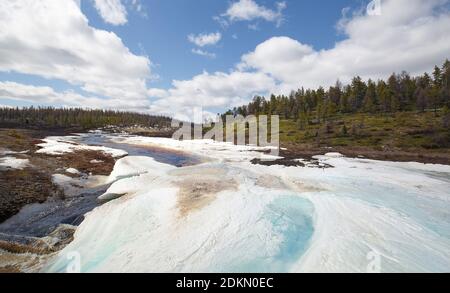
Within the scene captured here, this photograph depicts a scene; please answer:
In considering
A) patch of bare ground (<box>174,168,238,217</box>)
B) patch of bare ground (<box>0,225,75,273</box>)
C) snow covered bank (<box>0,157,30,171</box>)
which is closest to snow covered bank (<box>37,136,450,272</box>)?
patch of bare ground (<box>174,168,238,217</box>)

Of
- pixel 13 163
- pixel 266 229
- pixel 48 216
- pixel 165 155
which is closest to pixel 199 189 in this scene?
pixel 266 229

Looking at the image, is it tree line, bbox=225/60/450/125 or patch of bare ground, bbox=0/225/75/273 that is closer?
patch of bare ground, bbox=0/225/75/273

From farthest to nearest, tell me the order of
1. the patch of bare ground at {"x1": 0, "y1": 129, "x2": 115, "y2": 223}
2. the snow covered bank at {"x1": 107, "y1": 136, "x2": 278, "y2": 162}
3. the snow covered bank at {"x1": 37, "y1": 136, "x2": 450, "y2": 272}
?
1. the snow covered bank at {"x1": 107, "y1": 136, "x2": 278, "y2": 162}
2. the patch of bare ground at {"x1": 0, "y1": 129, "x2": 115, "y2": 223}
3. the snow covered bank at {"x1": 37, "y1": 136, "x2": 450, "y2": 272}

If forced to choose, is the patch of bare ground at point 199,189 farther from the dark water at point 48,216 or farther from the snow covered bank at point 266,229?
the dark water at point 48,216

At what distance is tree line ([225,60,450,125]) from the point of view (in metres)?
109

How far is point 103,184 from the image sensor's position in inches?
1163

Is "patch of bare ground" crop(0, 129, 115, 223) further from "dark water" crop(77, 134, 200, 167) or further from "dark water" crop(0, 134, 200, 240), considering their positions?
"dark water" crop(77, 134, 200, 167)

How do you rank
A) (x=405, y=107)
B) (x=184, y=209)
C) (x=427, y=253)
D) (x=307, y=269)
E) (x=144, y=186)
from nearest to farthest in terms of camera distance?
(x=307, y=269), (x=427, y=253), (x=184, y=209), (x=144, y=186), (x=405, y=107)

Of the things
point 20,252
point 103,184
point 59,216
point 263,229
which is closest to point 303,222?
point 263,229

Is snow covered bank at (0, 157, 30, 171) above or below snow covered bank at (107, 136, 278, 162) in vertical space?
above

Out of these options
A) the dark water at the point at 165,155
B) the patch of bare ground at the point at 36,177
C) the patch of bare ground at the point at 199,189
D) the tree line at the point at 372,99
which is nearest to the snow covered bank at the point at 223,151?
the dark water at the point at 165,155

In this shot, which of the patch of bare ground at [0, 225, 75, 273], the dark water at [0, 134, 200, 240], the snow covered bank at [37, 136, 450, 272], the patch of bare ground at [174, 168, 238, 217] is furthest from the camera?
the patch of bare ground at [174, 168, 238, 217]

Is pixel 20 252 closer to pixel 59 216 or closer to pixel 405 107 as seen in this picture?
pixel 59 216
